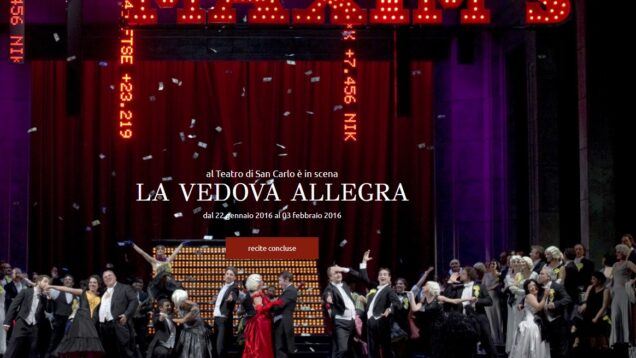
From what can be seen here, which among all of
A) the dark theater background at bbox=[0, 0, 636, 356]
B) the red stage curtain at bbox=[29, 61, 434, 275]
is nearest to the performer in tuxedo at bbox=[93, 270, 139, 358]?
the dark theater background at bbox=[0, 0, 636, 356]

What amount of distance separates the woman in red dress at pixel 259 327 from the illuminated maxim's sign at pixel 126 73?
5615 millimetres

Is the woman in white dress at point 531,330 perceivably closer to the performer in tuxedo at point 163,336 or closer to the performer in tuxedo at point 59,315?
the performer in tuxedo at point 163,336

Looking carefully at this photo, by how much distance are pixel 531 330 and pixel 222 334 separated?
4.58 metres

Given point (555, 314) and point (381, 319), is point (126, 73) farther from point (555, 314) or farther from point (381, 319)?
point (555, 314)

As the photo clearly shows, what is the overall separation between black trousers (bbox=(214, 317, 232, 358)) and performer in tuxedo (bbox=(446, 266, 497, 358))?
351 centimetres

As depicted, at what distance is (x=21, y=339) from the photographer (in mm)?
17641

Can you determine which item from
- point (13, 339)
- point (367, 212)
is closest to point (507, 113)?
point (367, 212)

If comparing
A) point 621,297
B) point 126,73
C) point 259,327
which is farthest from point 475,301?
point 126,73

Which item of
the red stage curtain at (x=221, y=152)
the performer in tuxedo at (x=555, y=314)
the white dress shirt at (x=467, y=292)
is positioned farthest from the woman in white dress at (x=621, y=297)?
the red stage curtain at (x=221, y=152)

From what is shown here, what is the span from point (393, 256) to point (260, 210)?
108 inches

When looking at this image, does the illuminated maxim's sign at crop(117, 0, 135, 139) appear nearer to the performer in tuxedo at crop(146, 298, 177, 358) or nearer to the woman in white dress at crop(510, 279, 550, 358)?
the performer in tuxedo at crop(146, 298, 177, 358)

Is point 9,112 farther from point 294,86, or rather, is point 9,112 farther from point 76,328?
point 76,328

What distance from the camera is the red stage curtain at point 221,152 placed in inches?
980

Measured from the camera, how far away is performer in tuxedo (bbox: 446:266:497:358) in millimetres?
16062
